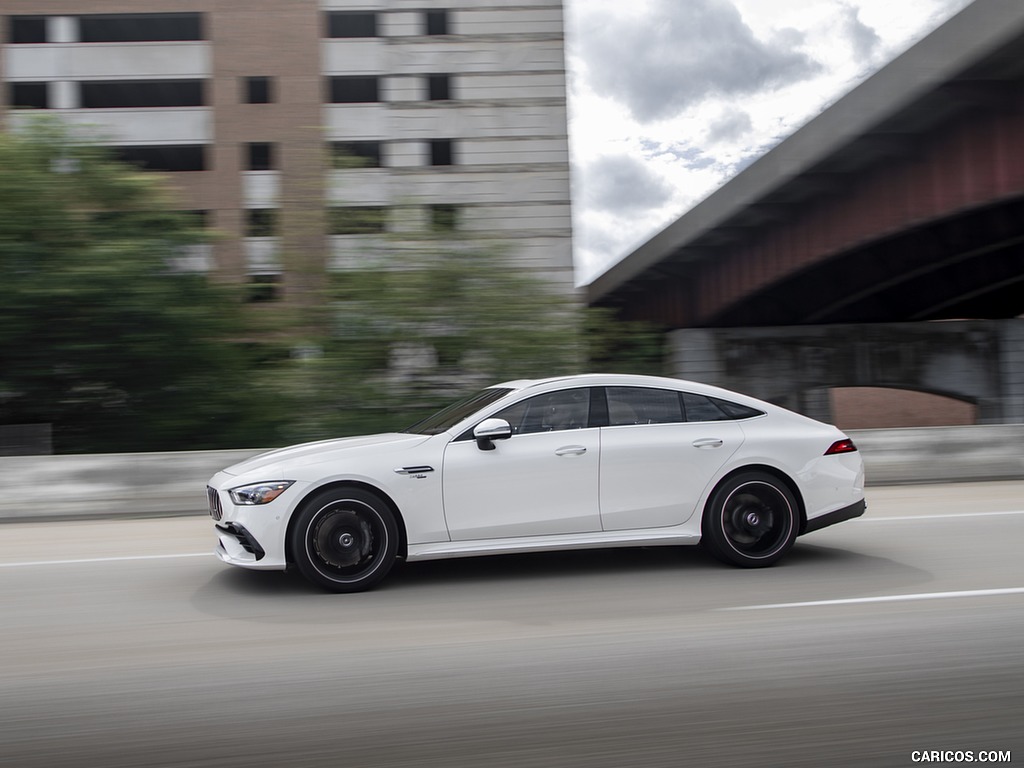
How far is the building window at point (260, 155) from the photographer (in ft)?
128

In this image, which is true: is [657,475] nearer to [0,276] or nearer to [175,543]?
[175,543]

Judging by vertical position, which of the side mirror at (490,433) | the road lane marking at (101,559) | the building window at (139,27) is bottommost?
the road lane marking at (101,559)

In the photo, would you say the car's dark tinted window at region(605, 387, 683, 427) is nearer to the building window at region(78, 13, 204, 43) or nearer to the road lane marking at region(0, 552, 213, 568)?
the road lane marking at region(0, 552, 213, 568)

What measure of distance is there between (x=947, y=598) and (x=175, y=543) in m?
6.34

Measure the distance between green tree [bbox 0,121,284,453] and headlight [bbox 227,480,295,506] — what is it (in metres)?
10.7

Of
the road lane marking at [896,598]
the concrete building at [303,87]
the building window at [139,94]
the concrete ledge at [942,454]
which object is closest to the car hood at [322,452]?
the road lane marking at [896,598]

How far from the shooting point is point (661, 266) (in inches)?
1067

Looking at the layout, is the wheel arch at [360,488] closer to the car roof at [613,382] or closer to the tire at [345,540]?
the tire at [345,540]

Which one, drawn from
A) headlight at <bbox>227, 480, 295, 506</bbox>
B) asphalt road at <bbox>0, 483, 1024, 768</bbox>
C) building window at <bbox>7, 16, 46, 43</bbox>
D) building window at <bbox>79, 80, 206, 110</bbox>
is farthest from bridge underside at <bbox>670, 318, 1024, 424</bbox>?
building window at <bbox>7, 16, 46, 43</bbox>

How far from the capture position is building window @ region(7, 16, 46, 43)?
39594mm

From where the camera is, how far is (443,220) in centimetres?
1781

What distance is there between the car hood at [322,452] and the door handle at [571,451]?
896 mm

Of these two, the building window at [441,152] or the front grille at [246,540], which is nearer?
the front grille at [246,540]

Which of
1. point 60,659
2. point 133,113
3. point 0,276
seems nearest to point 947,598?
point 60,659
